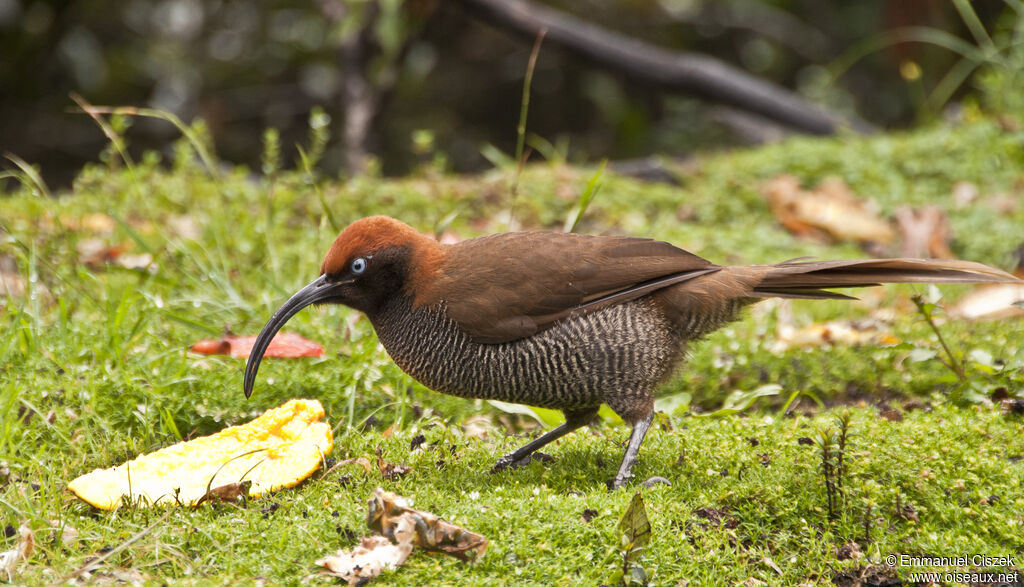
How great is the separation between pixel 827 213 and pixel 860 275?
3635 mm

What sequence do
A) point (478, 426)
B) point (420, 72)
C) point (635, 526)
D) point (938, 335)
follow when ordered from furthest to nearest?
point (420, 72) → point (478, 426) → point (938, 335) → point (635, 526)

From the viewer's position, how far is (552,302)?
11.4 feet

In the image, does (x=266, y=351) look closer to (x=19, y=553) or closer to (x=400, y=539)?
(x=19, y=553)

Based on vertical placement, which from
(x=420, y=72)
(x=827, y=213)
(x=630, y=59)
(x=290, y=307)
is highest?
(x=630, y=59)

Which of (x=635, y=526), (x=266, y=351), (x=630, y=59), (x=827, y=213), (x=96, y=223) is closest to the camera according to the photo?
(x=635, y=526)

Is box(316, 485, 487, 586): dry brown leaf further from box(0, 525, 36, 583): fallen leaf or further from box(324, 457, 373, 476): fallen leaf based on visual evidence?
box(0, 525, 36, 583): fallen leaf

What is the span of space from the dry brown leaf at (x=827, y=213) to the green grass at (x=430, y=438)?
2.55 ft

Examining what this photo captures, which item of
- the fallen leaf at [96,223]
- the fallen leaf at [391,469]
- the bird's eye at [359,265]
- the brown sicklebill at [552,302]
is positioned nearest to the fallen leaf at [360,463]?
the fallen leaf at [391,469]

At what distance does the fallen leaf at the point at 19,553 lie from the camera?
2646 mm

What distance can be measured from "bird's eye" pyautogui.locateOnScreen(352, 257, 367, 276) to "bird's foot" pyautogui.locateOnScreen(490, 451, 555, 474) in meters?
0.88

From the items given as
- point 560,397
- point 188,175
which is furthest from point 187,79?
point 560,397

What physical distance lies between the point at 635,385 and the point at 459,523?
0.92 metres

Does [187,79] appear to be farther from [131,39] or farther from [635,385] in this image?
[635,385]

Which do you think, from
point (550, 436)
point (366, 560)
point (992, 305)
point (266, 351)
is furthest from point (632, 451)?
point (992, 305)
